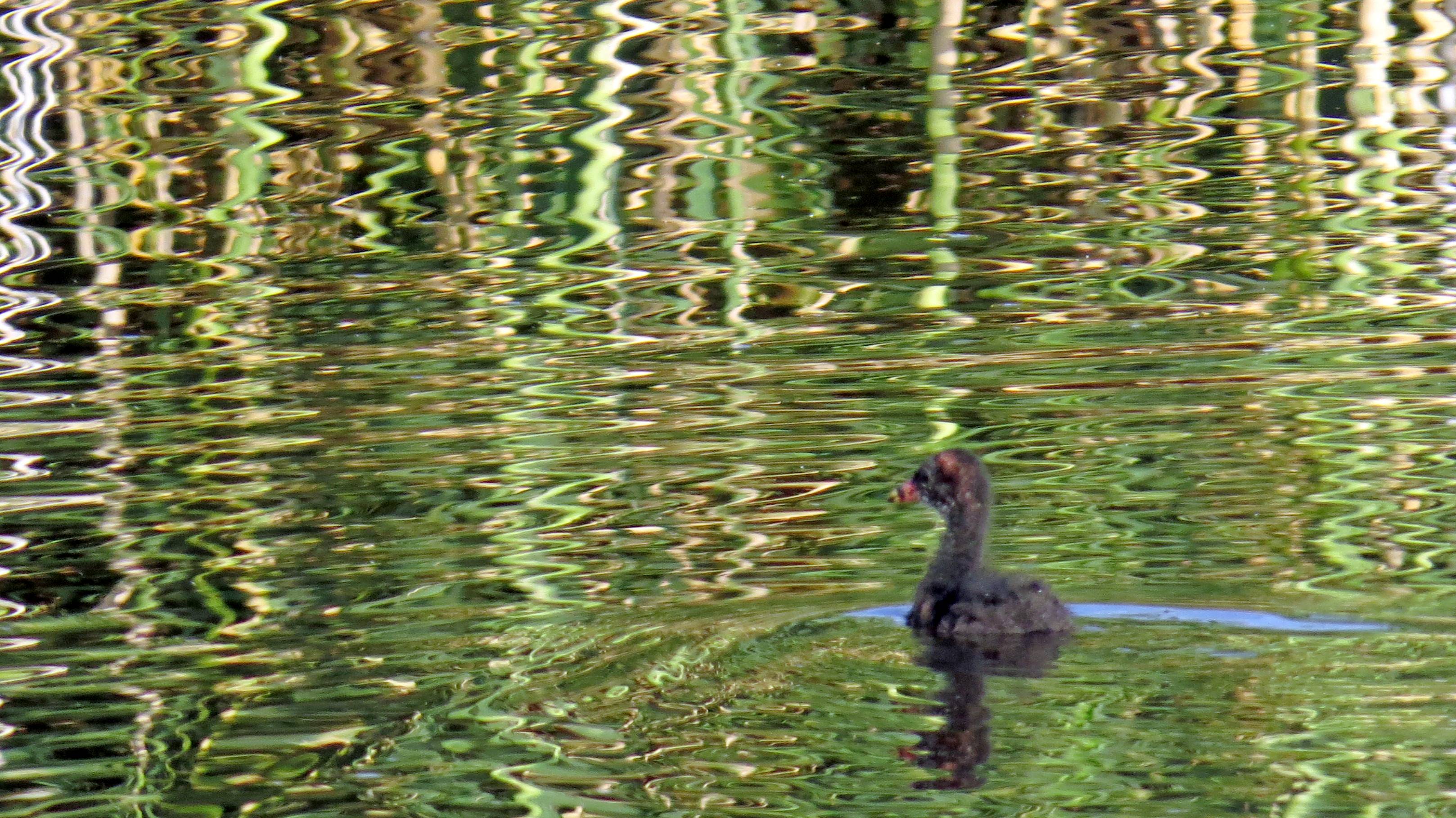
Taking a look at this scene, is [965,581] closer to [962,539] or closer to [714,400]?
[962,539]

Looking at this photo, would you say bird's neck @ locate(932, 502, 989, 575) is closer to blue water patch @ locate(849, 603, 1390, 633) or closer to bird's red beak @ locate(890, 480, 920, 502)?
bird's red beak @ locate(890, 480, 920, 502)

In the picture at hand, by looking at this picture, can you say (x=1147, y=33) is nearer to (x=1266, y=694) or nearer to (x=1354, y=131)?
(x=1354, y=131)

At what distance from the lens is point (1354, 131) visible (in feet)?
36.2

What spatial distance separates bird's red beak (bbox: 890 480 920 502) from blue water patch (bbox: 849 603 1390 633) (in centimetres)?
60

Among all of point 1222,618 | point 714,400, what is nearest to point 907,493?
point 1222,618

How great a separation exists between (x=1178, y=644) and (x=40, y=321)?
5.44m

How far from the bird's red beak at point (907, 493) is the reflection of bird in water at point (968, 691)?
0.75m

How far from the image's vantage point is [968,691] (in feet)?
17.8

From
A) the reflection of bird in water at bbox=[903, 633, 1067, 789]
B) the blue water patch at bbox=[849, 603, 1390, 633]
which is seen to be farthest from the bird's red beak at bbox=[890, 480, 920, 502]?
the reflection of bird in water at bbox=[903, 633, 1067, 789]

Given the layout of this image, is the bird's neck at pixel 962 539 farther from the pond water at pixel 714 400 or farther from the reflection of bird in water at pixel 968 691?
the reflection of bird in water at pixel 968 691

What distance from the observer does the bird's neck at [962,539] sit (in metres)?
6.23

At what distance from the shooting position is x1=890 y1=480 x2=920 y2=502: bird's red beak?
657cm

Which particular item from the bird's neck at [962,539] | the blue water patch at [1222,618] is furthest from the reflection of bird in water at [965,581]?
the blue water patch at [1222,618]

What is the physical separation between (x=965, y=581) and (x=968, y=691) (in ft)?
2.26
